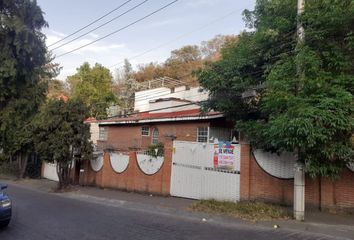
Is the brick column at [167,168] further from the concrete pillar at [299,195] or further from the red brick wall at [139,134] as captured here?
the concrete pillar at [299,195]

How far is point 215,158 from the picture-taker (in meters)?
17.4

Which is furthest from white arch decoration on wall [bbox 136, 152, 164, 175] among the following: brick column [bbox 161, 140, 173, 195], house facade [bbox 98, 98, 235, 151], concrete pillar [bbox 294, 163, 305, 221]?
concrete pillar [bbox 294, 163, 305, 221]

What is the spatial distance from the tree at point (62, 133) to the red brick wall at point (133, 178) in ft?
5.60

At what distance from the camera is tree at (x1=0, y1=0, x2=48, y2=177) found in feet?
106

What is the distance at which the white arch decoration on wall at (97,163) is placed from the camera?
2574 centimetres

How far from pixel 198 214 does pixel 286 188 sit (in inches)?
133

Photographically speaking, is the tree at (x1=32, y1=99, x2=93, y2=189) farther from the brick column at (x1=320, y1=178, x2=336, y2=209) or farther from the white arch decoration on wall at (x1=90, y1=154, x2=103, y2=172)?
the brick column at (x1=320, y1=178, x2=336, y2=209)

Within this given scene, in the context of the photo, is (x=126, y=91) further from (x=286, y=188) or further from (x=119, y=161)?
(x=286, y=188)

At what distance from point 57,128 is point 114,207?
8266 mm

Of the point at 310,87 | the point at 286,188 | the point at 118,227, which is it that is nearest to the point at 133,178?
the point at 286,188

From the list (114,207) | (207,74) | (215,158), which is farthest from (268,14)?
(114,207)

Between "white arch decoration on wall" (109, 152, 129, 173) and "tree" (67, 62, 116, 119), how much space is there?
1122 inches

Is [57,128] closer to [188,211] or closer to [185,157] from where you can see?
[185,157]

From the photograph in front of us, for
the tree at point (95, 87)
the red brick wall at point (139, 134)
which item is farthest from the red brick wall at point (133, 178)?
the tree at point (95, 87)
